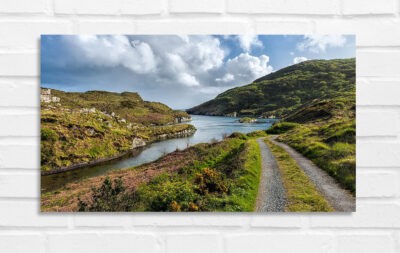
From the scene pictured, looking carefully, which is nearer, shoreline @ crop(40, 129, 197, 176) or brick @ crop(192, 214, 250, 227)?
brick @ crop(192, 214, 250, 227)

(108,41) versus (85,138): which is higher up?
(108,41)

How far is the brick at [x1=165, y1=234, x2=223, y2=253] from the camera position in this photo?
281 cm

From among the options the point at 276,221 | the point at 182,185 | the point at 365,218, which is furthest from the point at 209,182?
the point at 365,218

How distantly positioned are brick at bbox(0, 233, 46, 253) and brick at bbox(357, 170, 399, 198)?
2825mm

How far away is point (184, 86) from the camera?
3076mm

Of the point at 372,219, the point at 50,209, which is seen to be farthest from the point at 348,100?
the point at 50,209

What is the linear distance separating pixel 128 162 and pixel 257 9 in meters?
1.81

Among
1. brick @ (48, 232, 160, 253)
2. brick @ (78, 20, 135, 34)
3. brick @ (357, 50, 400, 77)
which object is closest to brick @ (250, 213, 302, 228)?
brick @ (48, 232, 160, 253)

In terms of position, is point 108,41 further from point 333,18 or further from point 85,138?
point 333,18

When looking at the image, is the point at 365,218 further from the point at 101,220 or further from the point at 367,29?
the point at 101,220

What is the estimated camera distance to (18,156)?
2.84 meters

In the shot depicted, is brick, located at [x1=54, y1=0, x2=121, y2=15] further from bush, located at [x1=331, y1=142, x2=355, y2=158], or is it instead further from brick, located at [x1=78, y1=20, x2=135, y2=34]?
bush, located at [x1=331, y1=142, x2=355, y2=158]

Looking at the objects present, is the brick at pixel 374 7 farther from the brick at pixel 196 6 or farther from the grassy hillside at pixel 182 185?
the grassy hillside at pixel 182 185

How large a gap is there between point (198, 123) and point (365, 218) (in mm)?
1693
